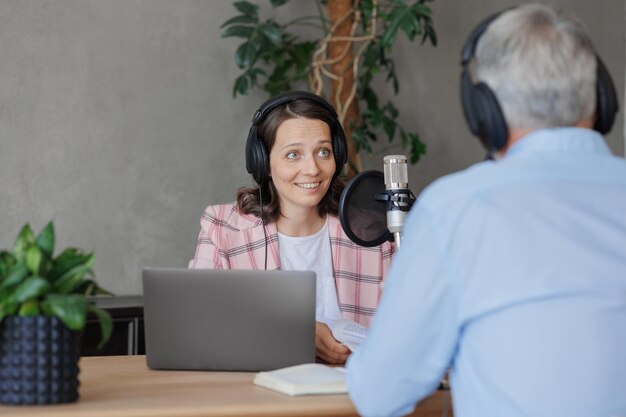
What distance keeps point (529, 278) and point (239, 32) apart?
2.92 meters

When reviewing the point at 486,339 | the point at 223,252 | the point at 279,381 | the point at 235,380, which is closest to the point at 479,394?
the point at 486,339

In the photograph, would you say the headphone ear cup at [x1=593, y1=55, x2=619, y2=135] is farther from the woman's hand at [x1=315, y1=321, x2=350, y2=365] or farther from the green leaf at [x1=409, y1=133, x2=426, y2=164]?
the green leaf at [x1=409, y1=133, x2=426, y2=164]

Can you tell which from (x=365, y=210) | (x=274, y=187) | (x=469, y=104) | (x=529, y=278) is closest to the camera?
Answer: (x=529, y=278)

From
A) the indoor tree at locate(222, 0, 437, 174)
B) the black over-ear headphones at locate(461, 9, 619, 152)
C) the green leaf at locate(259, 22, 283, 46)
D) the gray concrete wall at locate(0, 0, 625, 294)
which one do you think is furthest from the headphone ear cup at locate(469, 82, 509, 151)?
the gray concrete wall at locate(0, 0, 625, 294)

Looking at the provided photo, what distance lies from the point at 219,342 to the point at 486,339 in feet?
2.54

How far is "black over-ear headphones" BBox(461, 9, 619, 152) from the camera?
1484 millimetres

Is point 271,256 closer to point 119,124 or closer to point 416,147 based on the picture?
point 119,124

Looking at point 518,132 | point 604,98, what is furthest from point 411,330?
point 604,98

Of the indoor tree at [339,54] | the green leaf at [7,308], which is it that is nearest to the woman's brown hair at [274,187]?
the green leaf at [7,308]

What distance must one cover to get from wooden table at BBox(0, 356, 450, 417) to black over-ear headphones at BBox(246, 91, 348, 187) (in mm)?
872

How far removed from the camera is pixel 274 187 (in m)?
2.91

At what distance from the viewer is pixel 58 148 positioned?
414 centimetres

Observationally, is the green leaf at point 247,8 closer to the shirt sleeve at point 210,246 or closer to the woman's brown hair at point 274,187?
the woman's brown hair at point 274,187

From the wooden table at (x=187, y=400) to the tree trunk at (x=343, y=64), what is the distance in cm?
228
